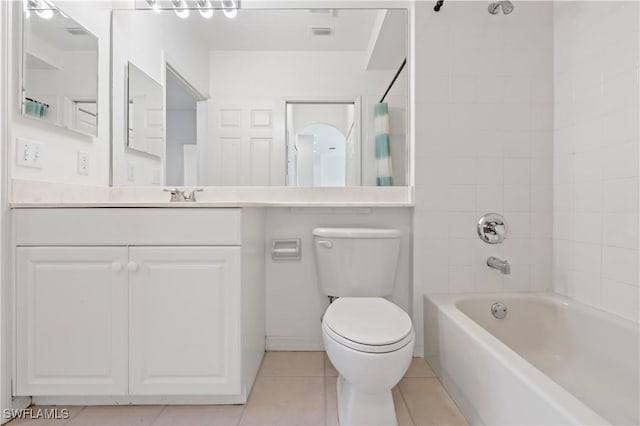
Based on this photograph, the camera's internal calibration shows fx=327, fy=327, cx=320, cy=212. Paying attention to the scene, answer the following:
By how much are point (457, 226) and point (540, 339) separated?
639mm

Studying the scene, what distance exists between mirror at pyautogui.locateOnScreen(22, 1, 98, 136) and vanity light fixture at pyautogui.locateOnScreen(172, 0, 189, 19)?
45 centimetres

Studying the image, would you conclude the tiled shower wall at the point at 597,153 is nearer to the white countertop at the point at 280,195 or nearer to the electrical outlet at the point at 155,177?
the white countertop at the point at 280,195

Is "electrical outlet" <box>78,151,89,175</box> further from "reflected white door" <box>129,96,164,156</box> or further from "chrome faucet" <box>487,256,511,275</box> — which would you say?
"chrome faucet" <box>487,256,511,275</box>

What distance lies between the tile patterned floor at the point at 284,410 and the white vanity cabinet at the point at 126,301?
89 millimetres

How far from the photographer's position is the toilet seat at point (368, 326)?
1027 millimetres

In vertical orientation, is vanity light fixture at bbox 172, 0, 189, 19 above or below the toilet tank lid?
above


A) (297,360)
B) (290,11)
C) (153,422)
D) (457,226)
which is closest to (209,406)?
(153,422)

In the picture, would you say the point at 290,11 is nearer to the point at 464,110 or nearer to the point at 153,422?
the point at 464,110

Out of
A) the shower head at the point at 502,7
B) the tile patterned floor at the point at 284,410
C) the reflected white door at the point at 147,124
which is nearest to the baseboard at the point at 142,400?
the tile patterned floor at the point at 284,410

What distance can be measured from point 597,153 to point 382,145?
3.15 feet

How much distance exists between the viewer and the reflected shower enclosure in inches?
72.8

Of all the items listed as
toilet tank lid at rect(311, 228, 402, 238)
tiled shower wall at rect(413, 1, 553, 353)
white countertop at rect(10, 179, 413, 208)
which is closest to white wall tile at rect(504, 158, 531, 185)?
tiled shower wall at rect(413, 1, 553, 353)

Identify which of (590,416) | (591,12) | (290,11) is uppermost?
(290,11)

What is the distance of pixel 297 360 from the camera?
169cm
